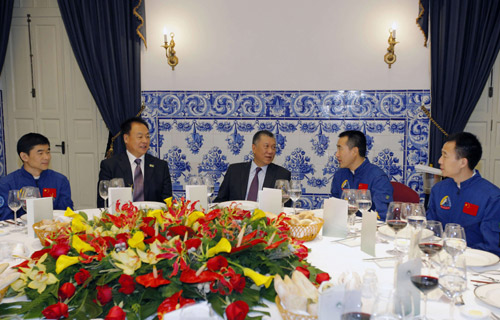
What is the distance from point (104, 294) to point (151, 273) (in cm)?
15

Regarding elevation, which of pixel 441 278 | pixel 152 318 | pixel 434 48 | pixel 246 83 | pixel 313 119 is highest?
pixel 434 48

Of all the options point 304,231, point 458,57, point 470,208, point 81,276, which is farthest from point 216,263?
point 458,57

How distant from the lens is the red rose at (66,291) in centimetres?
124

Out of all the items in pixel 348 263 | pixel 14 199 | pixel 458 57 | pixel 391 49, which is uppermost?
pixel 391 49

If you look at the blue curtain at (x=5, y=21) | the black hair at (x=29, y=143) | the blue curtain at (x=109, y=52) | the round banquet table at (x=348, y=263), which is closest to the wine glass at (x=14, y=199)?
the round banquet table at (x=348, y=263)

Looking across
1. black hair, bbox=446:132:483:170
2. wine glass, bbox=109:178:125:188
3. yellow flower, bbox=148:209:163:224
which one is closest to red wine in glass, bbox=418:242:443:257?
yellow flower, bbox=148:209:163:224

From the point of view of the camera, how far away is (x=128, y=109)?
462 cm

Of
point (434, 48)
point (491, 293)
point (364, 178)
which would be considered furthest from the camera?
point (434, 48)

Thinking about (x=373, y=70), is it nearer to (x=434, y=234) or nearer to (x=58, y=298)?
(x=434, y=234)

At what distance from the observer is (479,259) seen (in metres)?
1.71

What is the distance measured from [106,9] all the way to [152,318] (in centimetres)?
419

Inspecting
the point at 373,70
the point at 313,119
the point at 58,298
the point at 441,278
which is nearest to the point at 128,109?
the point at 313,119

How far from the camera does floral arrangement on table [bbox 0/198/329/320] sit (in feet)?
3.95

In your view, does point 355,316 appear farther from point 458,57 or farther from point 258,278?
point 458,57
